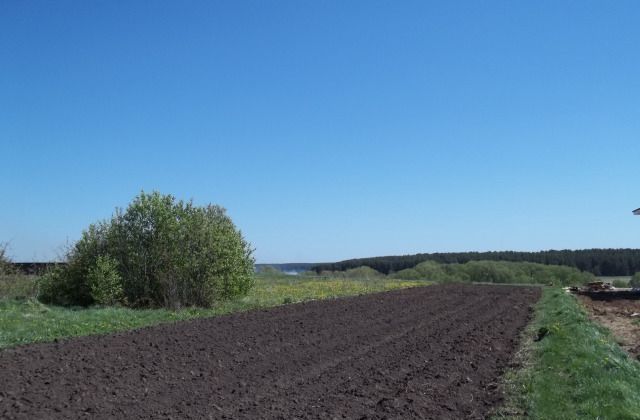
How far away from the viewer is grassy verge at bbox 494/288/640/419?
24.5 ft

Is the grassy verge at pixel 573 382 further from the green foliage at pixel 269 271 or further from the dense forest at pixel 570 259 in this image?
the dense forest at pixel 570 259

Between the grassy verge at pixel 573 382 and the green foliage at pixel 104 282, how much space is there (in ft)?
44.1

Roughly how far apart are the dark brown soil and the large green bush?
529 cm

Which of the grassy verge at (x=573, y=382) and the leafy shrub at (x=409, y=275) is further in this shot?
the leafy shrub at (x=409, y=275)

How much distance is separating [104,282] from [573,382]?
51.1 feet

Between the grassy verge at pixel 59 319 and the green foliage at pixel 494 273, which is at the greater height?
the green foliage at pixel 494 273

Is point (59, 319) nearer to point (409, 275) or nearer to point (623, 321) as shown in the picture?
point (623, 321)

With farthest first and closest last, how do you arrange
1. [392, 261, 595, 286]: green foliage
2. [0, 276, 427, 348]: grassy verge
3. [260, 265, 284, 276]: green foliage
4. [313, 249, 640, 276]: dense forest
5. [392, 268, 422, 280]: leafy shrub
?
[313, 249, 640, 276]: dense forest → [392, 268, 422, 280]: leafy shrub → [392, 261, 595, 286]: green foliage → [260, 265, 284, 276]: green foliage → [0, 276, 427, 348]: grassy verge

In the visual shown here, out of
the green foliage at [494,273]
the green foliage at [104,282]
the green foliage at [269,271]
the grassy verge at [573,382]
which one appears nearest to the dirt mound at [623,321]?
the grassy verge at [573,382]

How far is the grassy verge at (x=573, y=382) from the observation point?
7480 mm

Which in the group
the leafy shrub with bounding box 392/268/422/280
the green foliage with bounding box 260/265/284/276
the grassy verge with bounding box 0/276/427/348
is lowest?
the grassy verge with bounding box 0/276/427/348

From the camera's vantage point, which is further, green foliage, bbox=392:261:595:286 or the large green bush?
green foliage, bbox=392:261:595:286

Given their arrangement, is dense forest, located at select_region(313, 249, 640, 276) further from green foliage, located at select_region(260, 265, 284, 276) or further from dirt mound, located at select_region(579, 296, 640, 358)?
dirt mound, located at select_region(579, 296, 640, 358)

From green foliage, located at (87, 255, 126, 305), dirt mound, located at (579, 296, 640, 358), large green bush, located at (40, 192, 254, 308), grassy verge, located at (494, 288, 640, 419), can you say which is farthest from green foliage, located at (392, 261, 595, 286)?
grassy verge, located at (494, 288, 640, 419)
